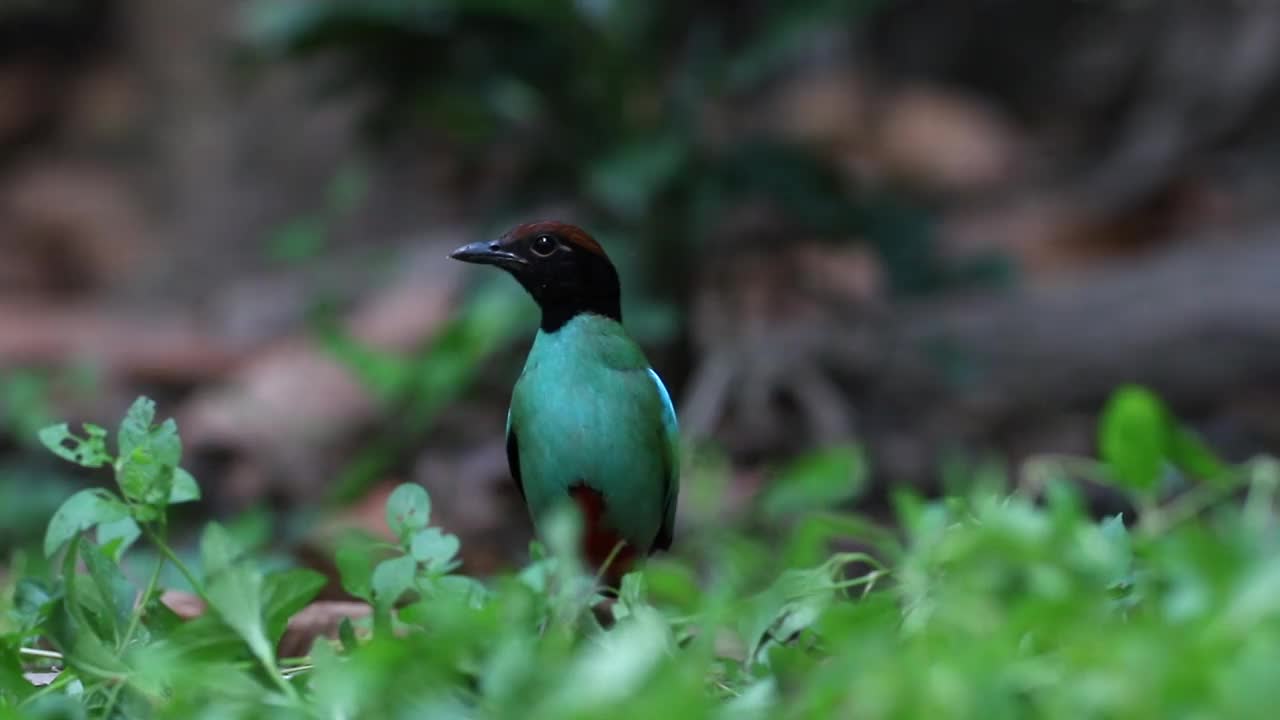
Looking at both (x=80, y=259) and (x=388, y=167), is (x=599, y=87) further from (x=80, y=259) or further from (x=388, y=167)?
(x=80, y=259)

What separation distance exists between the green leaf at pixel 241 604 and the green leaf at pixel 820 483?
314cm

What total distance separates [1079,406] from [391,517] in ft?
17.1

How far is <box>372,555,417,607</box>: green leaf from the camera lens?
2.22m

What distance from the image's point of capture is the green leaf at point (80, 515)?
7.38 feet

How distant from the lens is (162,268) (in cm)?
1071

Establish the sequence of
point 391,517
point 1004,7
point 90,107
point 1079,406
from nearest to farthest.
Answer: point 391,517
point 1079,406
point 1004,7
point 90,107

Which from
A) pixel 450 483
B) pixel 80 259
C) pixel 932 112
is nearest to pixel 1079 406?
pixel 450 483

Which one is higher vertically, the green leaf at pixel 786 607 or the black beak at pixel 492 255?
the green leaf at pixel 786 607

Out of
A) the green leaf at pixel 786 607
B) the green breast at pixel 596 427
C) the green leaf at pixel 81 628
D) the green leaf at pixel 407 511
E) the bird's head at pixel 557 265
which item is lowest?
the green breast at pixel 596 427

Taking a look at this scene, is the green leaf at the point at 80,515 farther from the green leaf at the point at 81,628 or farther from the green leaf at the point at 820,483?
the green leaf at the point at 820,483

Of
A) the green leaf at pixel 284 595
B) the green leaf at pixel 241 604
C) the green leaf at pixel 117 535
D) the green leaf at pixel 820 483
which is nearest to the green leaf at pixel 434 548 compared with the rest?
the green leaf at pixel 284 595

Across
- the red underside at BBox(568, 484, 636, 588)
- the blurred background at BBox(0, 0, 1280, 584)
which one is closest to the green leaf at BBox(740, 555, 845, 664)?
the red underside at BBox(568, 484, 636, 588)

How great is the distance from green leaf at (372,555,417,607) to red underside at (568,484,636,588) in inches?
46.7

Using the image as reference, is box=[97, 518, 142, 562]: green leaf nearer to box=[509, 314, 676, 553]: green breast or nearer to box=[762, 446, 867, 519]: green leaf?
A: box=[509, 314, 676, 553]: green breast
